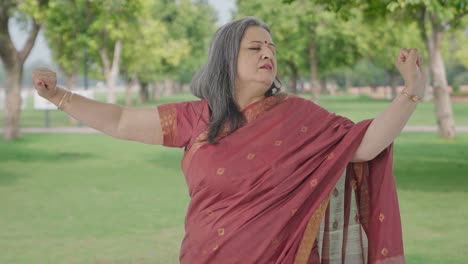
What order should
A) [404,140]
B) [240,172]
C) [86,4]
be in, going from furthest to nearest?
[86,4] < [404,140] < [240,172]

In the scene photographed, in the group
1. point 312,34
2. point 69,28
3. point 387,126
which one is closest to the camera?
point 387,126

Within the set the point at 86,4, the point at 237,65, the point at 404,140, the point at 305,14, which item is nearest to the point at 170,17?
the point at 305,14

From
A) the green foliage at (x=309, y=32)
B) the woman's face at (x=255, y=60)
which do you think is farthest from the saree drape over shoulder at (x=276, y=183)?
the green foliage at (x=309, y=32)

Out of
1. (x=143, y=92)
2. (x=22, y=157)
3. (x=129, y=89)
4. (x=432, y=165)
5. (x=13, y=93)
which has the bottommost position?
(x=143, y=92)

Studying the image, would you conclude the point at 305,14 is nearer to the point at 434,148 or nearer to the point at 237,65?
the point at 434,148

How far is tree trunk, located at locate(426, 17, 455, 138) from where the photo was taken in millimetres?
20438

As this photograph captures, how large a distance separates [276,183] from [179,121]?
20.5 inches

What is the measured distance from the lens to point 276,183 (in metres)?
3.37

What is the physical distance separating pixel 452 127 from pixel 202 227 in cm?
1829

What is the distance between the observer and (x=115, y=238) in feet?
27.3

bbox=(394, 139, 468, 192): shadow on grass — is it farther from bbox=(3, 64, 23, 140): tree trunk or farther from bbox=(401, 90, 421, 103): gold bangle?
bbox=(3, 64, 23, 140): tree trunk

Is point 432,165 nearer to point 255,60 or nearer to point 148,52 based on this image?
point 255,60

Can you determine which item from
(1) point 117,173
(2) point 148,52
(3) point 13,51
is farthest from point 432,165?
(2) point 148,52

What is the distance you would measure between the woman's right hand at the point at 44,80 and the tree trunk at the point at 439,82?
17.8 metres
